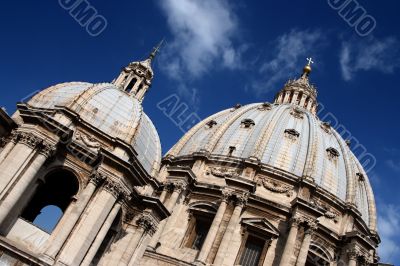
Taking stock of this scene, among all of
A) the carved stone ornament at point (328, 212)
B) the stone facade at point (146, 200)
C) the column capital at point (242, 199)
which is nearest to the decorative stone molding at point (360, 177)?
the stone facade at point (146, 200)

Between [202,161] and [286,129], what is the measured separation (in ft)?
30.8

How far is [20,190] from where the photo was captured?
1942cm

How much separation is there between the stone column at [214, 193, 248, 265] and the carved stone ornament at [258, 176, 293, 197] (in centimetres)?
373

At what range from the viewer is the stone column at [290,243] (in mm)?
28609

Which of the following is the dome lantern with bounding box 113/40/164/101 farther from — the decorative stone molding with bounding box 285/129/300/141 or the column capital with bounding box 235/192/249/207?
the decorative stone molding with bounding box 285/129/300/141

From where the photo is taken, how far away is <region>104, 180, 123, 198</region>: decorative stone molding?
21375mm

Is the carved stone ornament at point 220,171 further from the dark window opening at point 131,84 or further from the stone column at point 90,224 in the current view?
the stone column at point 90,224

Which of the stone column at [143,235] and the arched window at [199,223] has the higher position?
the arched window at [199,223]

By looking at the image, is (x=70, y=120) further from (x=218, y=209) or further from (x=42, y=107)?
(x=218, y=209)

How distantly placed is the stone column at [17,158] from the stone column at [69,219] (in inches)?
113

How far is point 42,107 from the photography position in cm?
2355

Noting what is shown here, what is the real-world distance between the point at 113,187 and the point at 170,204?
11.0 metres

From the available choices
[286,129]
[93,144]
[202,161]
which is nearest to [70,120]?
[93,144]

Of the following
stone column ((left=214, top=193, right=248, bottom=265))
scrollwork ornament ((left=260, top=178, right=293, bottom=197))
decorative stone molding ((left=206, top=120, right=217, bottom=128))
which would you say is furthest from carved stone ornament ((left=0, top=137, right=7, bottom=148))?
decorative stone molding ((left=206, top=120, right=217, bottom=128))
